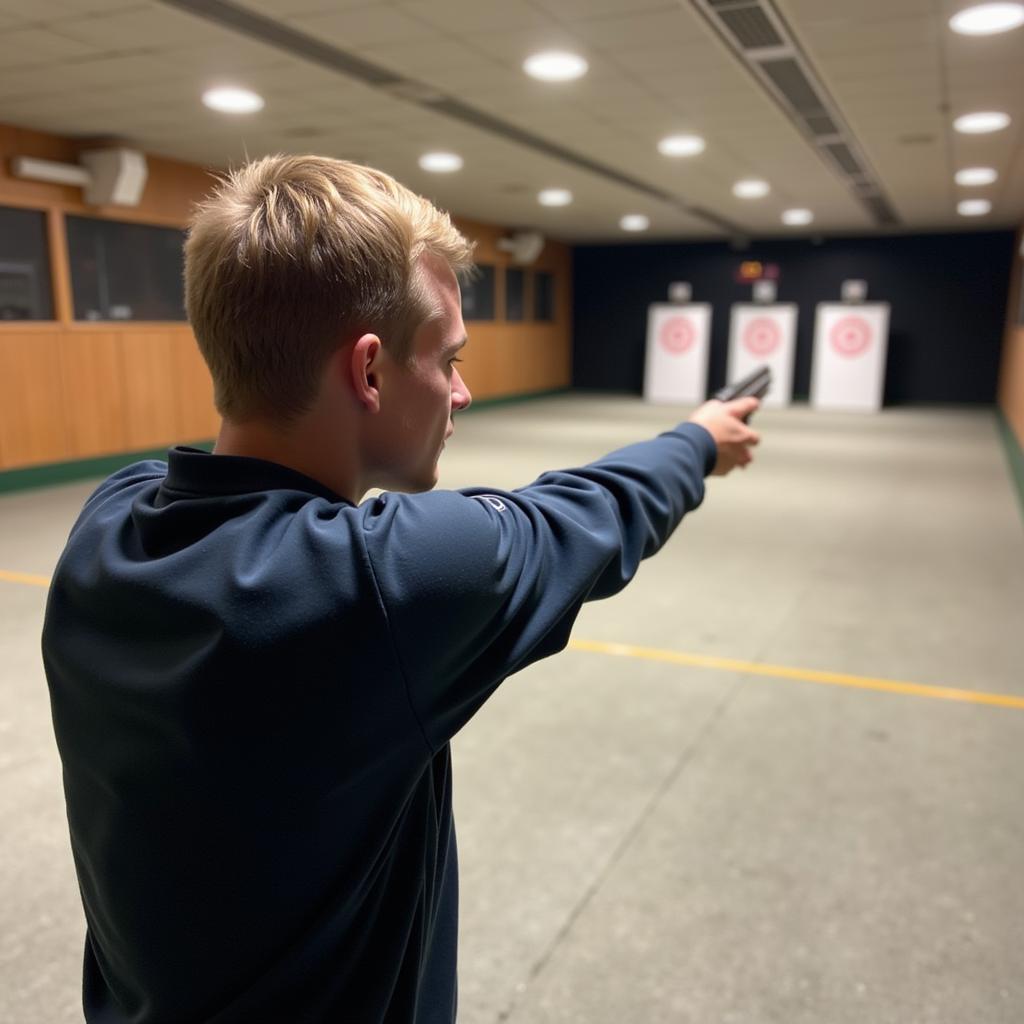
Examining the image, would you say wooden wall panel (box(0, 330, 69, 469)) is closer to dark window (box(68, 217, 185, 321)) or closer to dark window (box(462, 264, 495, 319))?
dark window (box(68, 217, 185, 321))

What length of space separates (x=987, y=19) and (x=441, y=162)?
439cm

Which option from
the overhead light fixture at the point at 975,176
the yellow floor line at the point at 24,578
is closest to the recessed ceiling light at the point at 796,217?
the overhead light fixture at the point at 975,176

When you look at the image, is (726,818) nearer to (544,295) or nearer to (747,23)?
(747,23)

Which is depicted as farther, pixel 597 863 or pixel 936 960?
pixel 597 863

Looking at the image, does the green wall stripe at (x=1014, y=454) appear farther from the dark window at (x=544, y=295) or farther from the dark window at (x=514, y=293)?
the dark window at (x=544, y=295)

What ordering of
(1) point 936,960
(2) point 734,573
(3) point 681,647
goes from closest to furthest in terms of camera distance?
(1) point 936,960 → (3) point 681,647 → (2) point 734,573

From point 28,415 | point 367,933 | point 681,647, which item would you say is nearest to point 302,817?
point 367,933

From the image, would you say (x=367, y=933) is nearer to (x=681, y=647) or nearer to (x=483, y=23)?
(x=681, y=647)

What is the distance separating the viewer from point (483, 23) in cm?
382

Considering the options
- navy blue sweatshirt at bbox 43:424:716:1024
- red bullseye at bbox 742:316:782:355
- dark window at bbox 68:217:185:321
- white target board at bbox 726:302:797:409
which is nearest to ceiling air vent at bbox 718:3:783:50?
navy blue sweatshirt at bbox 43:424:716:1024

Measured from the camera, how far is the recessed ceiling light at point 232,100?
4.97m

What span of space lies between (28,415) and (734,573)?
4.91 m

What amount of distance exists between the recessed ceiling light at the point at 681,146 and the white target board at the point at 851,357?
268 inches

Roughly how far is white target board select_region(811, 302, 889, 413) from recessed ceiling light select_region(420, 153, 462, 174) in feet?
24.1
